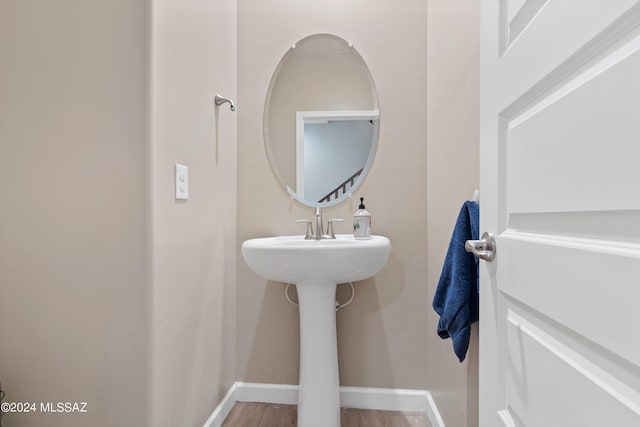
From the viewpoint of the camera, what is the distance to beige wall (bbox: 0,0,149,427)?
0.98m

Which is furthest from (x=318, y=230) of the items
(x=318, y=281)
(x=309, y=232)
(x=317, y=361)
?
(x=317, y=361)

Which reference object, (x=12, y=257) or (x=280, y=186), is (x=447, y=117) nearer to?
(x=280, y=186)

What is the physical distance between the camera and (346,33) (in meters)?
1.66

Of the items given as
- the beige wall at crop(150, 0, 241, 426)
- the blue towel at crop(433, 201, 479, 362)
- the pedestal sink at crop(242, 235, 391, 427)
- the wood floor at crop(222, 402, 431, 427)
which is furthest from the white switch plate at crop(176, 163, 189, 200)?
the wood floor at crop(222, 402, 431, 427)

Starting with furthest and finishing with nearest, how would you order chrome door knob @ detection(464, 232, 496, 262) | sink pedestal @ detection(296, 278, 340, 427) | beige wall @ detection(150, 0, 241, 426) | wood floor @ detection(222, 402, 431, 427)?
1. wood floor @ detection(222, 402, 431, 427)
2. sink pedestal @ detection(296, 278, 340, 427)
3. beige wall @ detection(150, 0, 241, 426)
4. chrome door knob @ detection(464, 232, 496, 262)

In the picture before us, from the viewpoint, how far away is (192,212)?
124 centimetres

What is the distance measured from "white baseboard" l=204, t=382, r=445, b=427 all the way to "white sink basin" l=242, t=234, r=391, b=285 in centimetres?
71

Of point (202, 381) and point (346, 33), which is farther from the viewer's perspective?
point (346, 33)

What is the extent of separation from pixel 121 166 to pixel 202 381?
2.88ft

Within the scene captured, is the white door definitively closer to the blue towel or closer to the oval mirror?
the blue towel

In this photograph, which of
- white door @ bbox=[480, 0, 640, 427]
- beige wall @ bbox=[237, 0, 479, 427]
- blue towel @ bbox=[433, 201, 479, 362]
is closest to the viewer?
white door @ bbox=[480, 0, 640, 427]

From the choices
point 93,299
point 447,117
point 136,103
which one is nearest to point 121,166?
point 136,103

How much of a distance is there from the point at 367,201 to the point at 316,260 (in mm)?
560

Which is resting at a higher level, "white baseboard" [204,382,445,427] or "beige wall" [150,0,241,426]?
"beige wall" [150,0,241,426]
